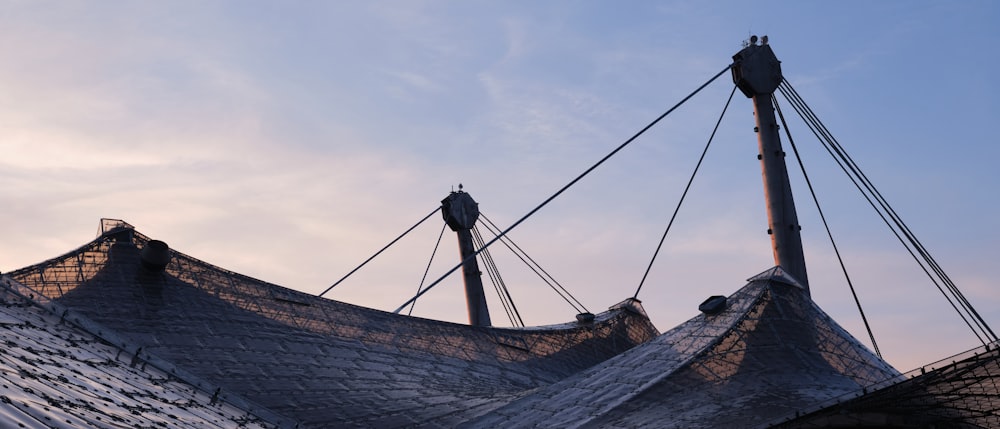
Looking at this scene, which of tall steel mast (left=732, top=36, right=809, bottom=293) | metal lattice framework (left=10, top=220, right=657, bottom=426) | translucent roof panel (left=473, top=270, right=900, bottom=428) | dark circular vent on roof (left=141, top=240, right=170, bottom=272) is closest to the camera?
translucent roof panel (left=473, top=270, right=900, bottom=428)

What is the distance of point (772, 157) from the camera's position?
5397cm

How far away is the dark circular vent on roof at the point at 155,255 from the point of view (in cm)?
4353

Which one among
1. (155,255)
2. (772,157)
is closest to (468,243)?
(772,157)

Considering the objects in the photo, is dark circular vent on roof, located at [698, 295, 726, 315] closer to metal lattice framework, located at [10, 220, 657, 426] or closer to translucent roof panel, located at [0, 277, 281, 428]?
metal lattice framework, located at [10, 220, 657, 426]

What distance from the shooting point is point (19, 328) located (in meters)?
30.9

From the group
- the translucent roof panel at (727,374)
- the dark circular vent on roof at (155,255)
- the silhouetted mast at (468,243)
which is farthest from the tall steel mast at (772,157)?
the dark circular vent on roof at (155,255)

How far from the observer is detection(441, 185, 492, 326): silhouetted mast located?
2923 inches

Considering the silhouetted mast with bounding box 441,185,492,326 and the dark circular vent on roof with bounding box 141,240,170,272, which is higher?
the silhouetted mast with bounding box 441,185,492,326

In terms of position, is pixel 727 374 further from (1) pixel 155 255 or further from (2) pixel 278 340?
(1) pixel 155 255

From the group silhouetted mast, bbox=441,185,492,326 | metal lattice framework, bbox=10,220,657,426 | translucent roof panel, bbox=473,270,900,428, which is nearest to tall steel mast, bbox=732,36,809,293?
translucent roof panel, bbox=473,270,900,428

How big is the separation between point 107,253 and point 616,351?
33902 millimetres

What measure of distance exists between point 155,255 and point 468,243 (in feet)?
113

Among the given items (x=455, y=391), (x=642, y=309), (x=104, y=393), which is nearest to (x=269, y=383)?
(x=455, y=391)

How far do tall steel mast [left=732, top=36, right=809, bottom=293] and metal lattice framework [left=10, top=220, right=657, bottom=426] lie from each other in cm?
1561
